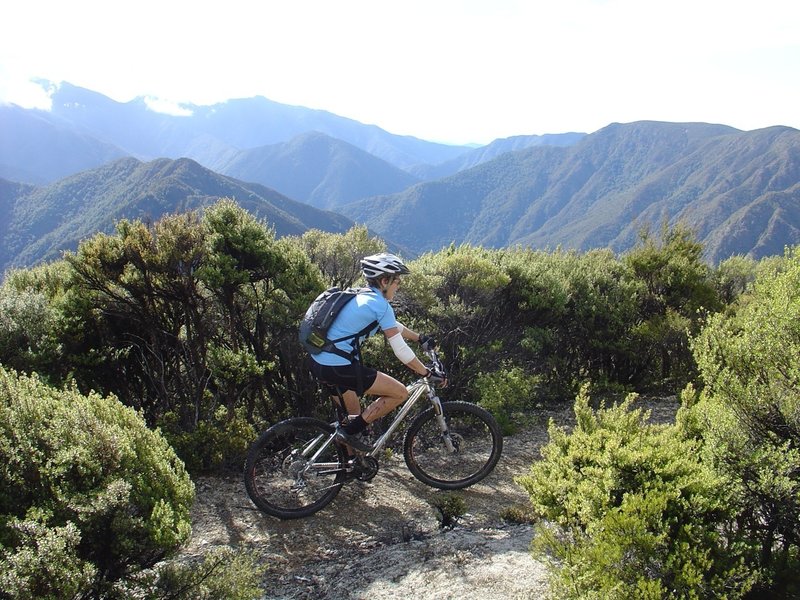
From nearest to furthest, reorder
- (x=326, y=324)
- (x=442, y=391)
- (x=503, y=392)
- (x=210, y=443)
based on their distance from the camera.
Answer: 1. (x=326, y=324)
2. (x=210, y=443)
3. (x=503, y=392)
4. (x=442, y=391)

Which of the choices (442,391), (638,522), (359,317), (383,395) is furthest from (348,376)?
(442,391)

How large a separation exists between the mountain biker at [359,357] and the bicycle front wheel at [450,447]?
0.52m

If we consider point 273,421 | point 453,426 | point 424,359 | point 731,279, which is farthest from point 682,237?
point 273,421

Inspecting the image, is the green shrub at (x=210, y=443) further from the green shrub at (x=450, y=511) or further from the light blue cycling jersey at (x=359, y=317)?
the green shrub at (x=450, y=511)

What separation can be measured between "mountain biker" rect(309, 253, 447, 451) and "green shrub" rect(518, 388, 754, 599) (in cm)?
156

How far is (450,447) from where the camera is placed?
16.4 ft

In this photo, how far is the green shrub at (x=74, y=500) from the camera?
2213mm

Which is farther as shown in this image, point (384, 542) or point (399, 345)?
point (399, 345)

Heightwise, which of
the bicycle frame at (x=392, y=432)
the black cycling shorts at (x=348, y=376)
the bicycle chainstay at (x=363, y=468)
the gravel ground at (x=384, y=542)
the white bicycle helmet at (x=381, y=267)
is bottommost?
the gravel ground at (x=384, y=542)

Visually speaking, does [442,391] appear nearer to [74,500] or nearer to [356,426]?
[356,426]

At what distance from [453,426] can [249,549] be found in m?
2.21

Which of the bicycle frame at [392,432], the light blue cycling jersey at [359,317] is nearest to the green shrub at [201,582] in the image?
the bicycle frame at [392,432]

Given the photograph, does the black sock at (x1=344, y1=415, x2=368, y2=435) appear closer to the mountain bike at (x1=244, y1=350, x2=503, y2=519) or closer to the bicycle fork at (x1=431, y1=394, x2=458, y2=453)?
the mountain bike at (x1=244, y1=350, x2=503, y2=519)

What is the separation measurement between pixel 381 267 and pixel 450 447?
6.03ft
